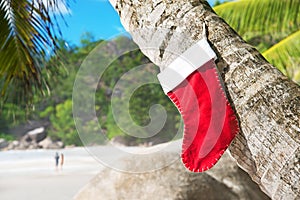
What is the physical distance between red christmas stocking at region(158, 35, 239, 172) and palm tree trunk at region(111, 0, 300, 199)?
0.10ft

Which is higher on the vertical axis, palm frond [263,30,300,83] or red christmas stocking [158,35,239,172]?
red christmas stocking [158,35,239,172]

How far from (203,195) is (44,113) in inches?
876

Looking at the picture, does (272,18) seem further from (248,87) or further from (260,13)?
(248,87)

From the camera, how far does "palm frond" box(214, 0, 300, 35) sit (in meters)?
7.76

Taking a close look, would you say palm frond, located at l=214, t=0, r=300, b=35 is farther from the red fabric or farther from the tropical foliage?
the red fabric

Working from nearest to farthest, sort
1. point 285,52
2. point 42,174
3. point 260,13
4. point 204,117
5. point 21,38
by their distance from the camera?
1. point 204,117
2. point 21,38
3. point 285,52
4. point 260,13
5. point 42,174

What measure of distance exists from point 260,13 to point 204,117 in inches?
249

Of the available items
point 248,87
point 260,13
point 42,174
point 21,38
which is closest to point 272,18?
point 260,13

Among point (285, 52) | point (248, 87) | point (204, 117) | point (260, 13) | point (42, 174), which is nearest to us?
point (248, 87)

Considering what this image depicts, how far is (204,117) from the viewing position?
183 cm

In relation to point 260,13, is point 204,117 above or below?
above

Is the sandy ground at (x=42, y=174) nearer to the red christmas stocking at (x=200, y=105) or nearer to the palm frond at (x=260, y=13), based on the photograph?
the palm frond at (x=260, y=13)

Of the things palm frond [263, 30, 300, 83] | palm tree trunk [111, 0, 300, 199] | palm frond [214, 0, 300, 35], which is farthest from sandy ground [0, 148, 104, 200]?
palm tree trunk [111, 0, 300, 199]

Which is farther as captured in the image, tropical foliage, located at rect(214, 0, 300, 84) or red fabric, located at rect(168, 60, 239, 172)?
tropical foliage, located at rect(214, 0, 300, 84)
